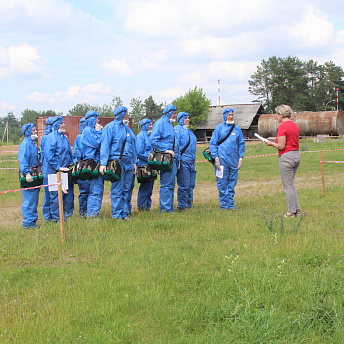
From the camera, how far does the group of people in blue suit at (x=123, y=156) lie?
24.0 ft

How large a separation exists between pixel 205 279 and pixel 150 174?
14.5ft

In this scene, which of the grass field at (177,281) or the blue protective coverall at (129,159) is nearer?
the grass field at (177,281)

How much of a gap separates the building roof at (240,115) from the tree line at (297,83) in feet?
21.5

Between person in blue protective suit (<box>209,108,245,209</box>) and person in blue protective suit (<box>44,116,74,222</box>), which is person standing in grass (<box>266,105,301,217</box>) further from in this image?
person in blue protective suit (<box>44,116,74,222</box>)

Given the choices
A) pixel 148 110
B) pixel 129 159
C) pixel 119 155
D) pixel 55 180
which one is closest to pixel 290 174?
pixel 129 159

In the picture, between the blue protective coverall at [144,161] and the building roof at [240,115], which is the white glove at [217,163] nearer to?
the blue protective coverall at [144,161]

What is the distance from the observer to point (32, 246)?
18.5 feet

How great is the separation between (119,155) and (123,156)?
0.31 feet

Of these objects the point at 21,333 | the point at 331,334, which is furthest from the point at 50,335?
the point at 331,334

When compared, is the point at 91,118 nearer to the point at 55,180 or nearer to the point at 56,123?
the point at 56,123

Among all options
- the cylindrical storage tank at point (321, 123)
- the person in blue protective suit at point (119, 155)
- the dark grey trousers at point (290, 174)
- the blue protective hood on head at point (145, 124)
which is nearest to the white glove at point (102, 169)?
the person in blue protective suit at point (119, 155)

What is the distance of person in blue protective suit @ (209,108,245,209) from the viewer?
833 cm

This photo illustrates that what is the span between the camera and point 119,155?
7301 mm

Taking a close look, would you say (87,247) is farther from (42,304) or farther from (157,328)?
(157,328)
